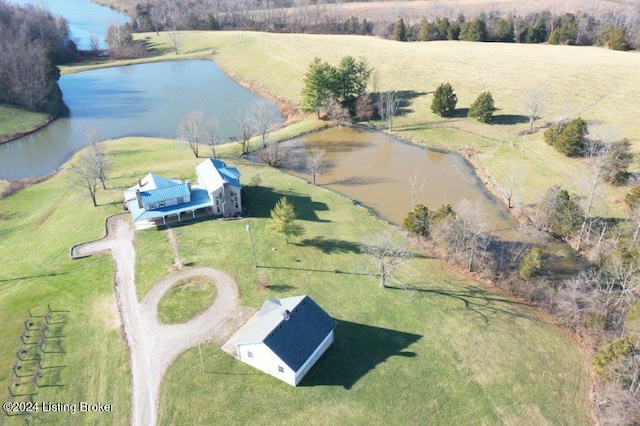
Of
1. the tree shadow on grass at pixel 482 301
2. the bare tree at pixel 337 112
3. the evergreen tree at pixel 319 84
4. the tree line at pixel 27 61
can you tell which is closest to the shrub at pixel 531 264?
the tree shadow on grass at pixel 482 301

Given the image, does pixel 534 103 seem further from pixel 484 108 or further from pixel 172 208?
pixel 172 208

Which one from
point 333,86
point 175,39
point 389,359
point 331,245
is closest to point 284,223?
point 331,245

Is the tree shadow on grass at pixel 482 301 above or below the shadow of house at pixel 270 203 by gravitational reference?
below

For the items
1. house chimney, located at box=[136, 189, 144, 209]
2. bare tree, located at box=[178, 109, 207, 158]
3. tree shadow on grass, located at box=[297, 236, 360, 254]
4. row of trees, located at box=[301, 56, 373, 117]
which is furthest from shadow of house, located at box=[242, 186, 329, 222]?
row of trees, located at box=[301, 56, 373, 117]

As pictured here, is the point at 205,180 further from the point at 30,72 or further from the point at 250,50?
the point at 250,50

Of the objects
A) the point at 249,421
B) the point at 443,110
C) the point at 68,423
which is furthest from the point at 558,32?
the point at 68,423

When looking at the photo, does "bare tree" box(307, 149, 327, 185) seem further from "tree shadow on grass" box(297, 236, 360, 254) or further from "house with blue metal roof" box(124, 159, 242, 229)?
"tree shadow on grass" box(297, 236, 360, 254)

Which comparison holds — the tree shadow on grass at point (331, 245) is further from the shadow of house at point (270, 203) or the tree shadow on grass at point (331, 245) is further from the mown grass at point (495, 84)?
the mown grass at point (495, 84)
